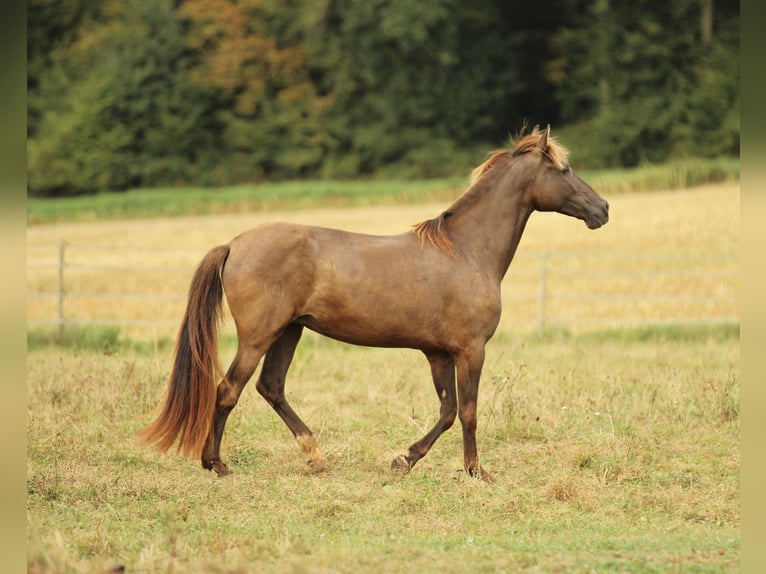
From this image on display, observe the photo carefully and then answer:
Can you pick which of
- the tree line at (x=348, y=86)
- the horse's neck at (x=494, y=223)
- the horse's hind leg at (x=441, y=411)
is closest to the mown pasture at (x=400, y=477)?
the horse's hind leg at (x=441, y=411)

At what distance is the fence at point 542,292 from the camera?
47.1ft

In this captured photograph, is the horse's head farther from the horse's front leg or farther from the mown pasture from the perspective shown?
the mown pasture

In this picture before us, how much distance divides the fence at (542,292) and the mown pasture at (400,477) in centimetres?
283

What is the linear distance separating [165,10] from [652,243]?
23530 mm

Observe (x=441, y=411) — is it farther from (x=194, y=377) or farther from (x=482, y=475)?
(x=194, y=377)

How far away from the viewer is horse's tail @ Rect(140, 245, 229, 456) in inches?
240

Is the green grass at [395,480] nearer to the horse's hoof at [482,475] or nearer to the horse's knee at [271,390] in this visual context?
the horse's hoof at [482,475]

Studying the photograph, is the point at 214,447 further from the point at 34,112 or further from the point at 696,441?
the point at 34,112

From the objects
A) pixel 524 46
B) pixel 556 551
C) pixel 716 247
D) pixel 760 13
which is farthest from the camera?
pixel 524 46

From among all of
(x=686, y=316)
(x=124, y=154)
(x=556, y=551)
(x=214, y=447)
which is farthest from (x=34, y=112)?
(x=556, y=551)

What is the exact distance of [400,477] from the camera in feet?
20.9

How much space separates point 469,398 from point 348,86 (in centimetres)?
3074

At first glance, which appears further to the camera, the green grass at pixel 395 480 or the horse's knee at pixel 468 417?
the horse's knee at pixel 468 417

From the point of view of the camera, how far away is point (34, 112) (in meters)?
36.6
